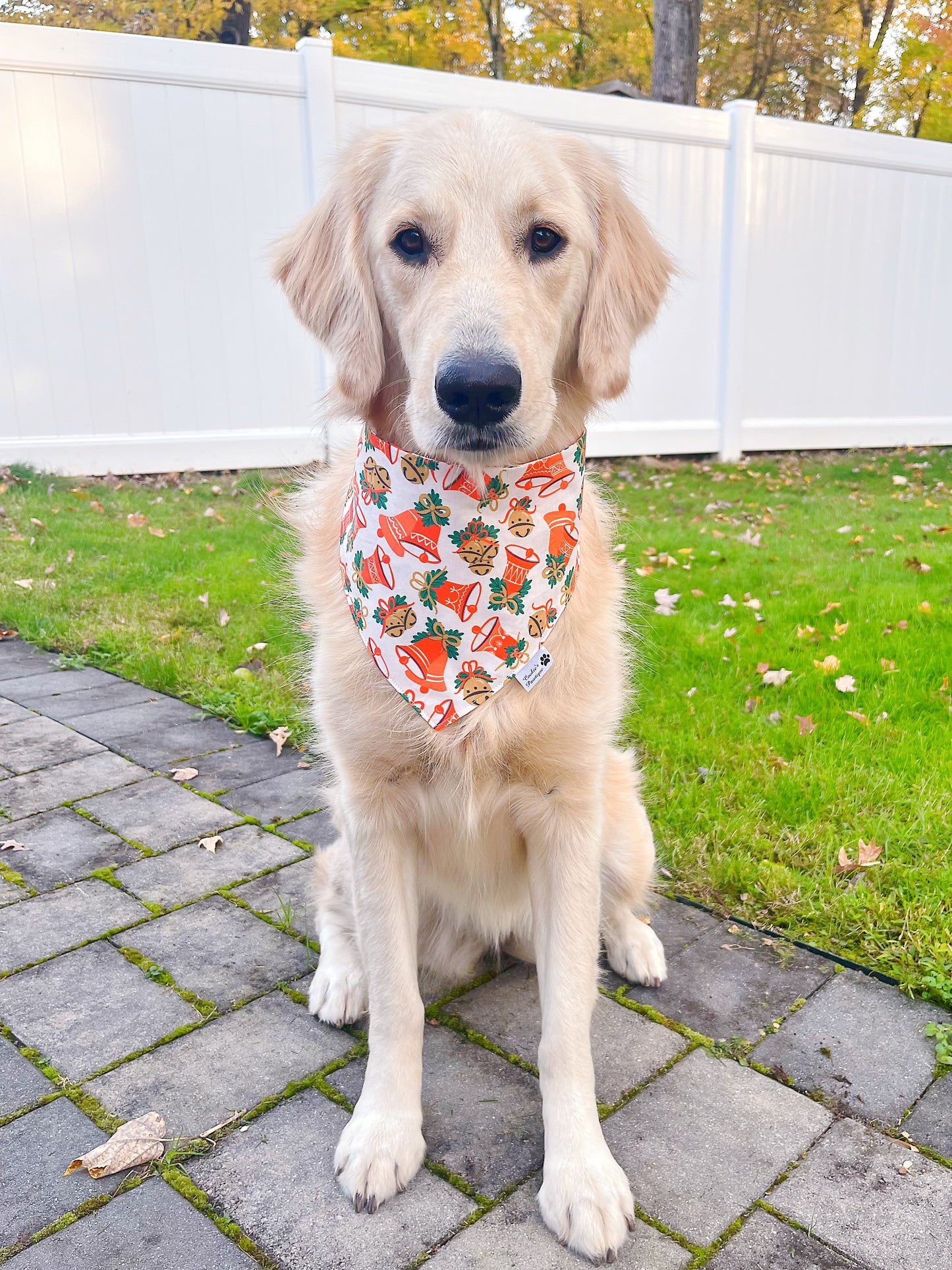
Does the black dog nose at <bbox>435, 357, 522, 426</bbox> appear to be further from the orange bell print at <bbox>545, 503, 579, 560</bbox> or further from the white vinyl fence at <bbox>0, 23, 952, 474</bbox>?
the white vinyl fence at <bbox>0, 23, 952, 474</bbox>

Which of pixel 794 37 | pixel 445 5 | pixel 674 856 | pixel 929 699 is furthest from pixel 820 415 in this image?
pixel 794 37

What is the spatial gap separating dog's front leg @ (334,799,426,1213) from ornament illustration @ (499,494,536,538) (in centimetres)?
63

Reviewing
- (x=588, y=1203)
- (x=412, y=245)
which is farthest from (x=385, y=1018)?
(x=412, y=245)

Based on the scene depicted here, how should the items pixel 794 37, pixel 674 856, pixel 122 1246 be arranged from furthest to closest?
pixel 794 37 → pixel 674 856 → pixel 122 1246

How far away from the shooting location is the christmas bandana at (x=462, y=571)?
1890mm

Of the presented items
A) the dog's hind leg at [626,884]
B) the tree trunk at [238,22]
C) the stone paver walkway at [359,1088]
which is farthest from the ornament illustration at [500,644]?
the tree trunk at [238,22]

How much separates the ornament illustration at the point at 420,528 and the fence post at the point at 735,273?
783 cm

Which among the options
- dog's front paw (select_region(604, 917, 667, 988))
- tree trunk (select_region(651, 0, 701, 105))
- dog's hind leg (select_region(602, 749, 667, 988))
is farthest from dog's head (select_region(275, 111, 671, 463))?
tree trunk (select_region(651, 0, 701, 105))

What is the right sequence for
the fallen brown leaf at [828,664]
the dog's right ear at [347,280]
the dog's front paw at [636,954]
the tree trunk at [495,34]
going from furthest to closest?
the tree trunk at [495,34], the fallen brown leaf at [828,664], the dog's front paw at [636,954], the dog's right ear at [347,280]

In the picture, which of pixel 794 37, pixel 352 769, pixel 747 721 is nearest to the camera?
pixel 352 769

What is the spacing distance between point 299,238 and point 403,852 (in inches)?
52.9

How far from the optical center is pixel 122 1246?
1.51 metres

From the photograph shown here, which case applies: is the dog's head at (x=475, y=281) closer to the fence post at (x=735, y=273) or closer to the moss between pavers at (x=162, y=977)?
the moss between pavers at (x=162, y=977)

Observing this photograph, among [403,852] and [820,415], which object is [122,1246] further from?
[820,415]
